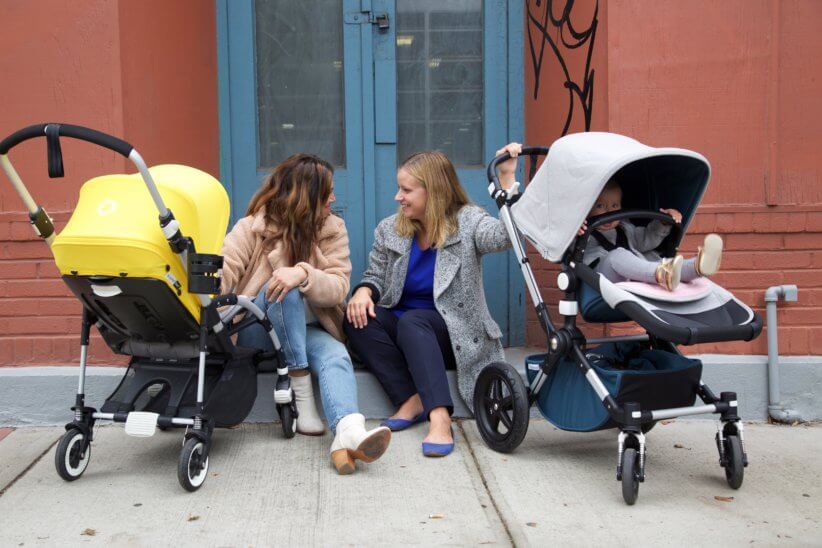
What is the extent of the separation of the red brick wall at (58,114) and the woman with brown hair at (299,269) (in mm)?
782

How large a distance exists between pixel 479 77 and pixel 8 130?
2635 mm

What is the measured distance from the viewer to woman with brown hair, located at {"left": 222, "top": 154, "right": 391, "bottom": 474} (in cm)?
397

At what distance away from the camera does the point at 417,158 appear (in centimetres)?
425

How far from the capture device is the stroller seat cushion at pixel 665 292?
Result: 3227 mm

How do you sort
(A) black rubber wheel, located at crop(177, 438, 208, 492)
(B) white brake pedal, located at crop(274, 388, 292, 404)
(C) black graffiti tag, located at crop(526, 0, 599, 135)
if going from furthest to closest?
(C) black graffiti tag, located at crop(526, 0, 599, 135) → (B) white brake pedal, located at crop(274, 388, 292, 404) → (A) black rubber wheel, located at crop(177, 438, 208, 492)

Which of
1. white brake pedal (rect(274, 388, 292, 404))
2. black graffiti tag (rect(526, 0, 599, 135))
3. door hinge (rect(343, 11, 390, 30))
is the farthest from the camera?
door hinge (rect(343, 11, 390, 30))

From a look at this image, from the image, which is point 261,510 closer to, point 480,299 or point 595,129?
point 480,299

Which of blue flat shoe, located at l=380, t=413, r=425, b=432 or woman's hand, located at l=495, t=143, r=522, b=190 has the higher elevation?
woman's hand, located at l=495, t=143, r=522, b=190

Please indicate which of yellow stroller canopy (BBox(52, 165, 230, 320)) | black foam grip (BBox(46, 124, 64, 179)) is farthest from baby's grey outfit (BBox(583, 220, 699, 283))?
black foam grip (BBox(46, 124, 64, 179))

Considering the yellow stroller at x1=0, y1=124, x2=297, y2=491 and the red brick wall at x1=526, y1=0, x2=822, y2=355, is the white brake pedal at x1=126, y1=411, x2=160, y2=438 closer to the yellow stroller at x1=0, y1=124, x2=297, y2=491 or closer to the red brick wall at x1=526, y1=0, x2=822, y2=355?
the yellow stroller at x1=0, y1=124, x2=297, y2=491

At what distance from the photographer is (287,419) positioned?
402 centimetres

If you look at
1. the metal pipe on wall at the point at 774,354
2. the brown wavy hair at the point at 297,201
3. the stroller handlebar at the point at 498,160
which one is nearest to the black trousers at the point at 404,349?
the brown wavy hair at the point at 297,201

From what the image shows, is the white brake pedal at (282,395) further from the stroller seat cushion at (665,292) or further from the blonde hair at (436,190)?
the stroller seat cushion at (665,292)

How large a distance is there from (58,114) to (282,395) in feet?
5.82
